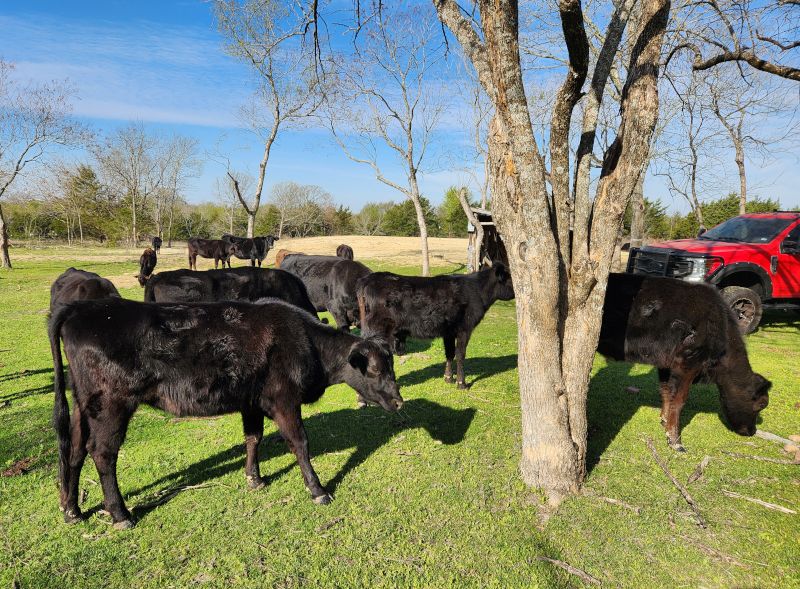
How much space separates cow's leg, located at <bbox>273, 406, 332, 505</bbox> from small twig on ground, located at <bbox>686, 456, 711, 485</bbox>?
11.5 feet

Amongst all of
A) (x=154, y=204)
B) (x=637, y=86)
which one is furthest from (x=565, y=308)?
(x=154, y=204)

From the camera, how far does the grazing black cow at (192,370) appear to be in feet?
12.8

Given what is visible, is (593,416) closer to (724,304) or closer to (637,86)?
(724,304)

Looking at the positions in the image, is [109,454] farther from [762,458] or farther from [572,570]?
[762,458]

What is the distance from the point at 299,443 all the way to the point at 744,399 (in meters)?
5.11

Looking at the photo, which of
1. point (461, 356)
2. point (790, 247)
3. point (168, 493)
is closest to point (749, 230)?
point (790, 247)

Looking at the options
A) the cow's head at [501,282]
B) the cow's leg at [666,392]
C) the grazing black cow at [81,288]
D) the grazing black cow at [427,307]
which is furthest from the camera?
the cow's head at [501,282]

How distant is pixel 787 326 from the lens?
12.9m

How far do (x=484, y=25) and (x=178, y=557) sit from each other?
15.6 feet

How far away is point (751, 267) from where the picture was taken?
1102cm

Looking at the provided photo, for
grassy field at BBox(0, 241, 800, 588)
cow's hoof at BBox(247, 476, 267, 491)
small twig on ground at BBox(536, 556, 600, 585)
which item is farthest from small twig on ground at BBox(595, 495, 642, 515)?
cow's hoof at BBox(247, 476, 267, 491)

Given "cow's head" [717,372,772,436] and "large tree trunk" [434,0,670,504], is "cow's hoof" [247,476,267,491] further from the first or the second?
"cow's head" [717,372,772,436]

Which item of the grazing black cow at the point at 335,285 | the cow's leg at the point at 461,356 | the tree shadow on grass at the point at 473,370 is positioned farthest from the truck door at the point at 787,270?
the grazing black cow at the point at 335,285

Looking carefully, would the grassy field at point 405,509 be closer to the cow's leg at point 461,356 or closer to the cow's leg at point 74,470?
the cow's leg at point 74,470
